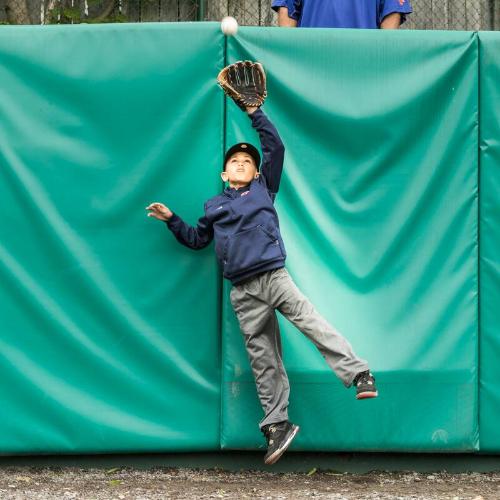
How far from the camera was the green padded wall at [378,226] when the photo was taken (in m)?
5.10

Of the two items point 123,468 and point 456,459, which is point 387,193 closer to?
point 456,459

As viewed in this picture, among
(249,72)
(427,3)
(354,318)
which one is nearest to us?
(249,72)

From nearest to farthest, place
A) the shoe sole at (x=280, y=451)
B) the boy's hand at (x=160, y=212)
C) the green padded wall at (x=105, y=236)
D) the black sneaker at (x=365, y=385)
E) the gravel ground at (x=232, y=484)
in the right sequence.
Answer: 1. the black sneaker at (x=365, y=385)
2. the shoe sole at (x=280, y=451)
3. the gravel ground at (x=232, y=484)
4. the boy's hand at (x=160, y=212)
5. the green padded wall at (x=105, y=236)

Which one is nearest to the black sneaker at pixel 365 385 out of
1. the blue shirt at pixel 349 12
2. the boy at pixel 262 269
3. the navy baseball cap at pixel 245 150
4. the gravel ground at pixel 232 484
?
the boy at pixel 262 269

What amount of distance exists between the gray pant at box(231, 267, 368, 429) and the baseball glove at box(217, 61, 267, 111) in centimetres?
87

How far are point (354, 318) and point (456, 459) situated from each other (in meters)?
0.99

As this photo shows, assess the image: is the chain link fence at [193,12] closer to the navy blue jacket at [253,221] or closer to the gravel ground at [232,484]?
the navy blue jacket at [253,221]

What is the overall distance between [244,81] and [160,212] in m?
0.79

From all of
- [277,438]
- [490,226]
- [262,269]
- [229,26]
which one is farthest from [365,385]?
[229,26]

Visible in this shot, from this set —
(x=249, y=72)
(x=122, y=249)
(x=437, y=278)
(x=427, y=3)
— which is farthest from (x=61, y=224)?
(x=427, y=3)

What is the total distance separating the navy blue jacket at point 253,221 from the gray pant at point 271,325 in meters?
0.08

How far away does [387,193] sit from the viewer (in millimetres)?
5176

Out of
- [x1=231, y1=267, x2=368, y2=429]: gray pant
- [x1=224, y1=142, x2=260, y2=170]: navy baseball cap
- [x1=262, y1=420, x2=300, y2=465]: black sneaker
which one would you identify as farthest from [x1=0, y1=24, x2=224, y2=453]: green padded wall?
[x1=262, y1=420, x2=300, y2=465]: black sneaker

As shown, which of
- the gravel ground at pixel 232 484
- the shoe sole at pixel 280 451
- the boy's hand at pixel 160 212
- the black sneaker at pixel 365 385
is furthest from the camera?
the boy's hand at pixel 160 212
